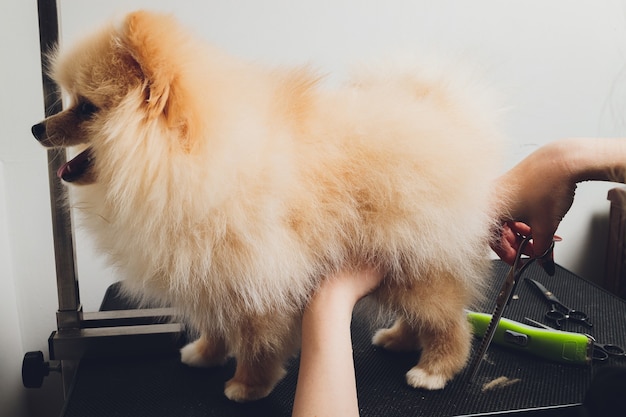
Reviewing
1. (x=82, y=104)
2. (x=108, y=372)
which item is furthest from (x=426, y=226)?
(x=108, y=372)

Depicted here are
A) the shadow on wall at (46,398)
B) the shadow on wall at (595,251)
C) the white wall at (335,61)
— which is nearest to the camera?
the white wall at (335,61)

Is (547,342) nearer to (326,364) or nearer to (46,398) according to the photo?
(326,364)

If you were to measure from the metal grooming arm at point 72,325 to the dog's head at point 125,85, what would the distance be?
182mm

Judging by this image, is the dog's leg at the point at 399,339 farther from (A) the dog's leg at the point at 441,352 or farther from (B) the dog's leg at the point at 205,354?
(B) the dog's leg at the point at 205,354

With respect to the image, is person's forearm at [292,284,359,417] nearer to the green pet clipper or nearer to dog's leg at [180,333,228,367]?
dog's leg at [180,333,228,367]

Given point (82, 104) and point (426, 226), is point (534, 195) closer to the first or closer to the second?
point (426, 226)

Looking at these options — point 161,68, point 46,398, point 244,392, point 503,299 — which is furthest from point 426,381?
point 46,398

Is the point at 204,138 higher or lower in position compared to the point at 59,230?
higher

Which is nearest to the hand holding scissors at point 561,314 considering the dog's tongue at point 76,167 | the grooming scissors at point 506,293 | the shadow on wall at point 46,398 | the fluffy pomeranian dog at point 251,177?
the grooming scissors at point 506,293

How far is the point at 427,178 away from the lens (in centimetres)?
62

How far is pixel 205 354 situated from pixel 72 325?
10.1 inches

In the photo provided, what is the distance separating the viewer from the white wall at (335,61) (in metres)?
1.08

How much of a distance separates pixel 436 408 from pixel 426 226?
0.27 m

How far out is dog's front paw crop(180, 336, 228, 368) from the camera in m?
0.83
